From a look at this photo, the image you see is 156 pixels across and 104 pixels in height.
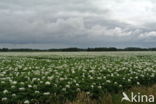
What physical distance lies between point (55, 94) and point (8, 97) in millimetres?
1866

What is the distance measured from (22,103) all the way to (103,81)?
19.1 ft

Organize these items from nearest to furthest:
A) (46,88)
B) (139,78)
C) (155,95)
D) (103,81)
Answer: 1. (155,95)
2. (46,88)
3. (103,81)
4. (139,78)

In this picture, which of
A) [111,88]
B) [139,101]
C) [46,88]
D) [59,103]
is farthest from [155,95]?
[46,88]

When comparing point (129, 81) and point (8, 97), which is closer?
point (8, 97)

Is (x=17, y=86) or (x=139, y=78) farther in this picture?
(x=139, y=78)

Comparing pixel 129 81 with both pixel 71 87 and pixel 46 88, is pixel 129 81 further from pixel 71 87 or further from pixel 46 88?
pixel 46 88

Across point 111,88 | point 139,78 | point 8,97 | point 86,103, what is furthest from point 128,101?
point 139,78

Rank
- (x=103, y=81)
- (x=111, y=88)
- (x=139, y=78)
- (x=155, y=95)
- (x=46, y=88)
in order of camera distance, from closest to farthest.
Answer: (x=155, y=95), (x=46, y=88), (x=111, y=88), (x=103, y=81), (x=139, y=78)

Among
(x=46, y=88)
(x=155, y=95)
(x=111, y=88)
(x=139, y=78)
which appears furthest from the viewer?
(x=139, y=78)

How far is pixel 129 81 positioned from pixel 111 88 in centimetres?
214

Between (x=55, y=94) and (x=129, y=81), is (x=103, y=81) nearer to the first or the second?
(x=129, y=81)

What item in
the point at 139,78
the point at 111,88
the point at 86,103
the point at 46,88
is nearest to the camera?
the point at 86,103

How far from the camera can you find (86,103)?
404 inches

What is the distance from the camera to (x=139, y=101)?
34.0ft
